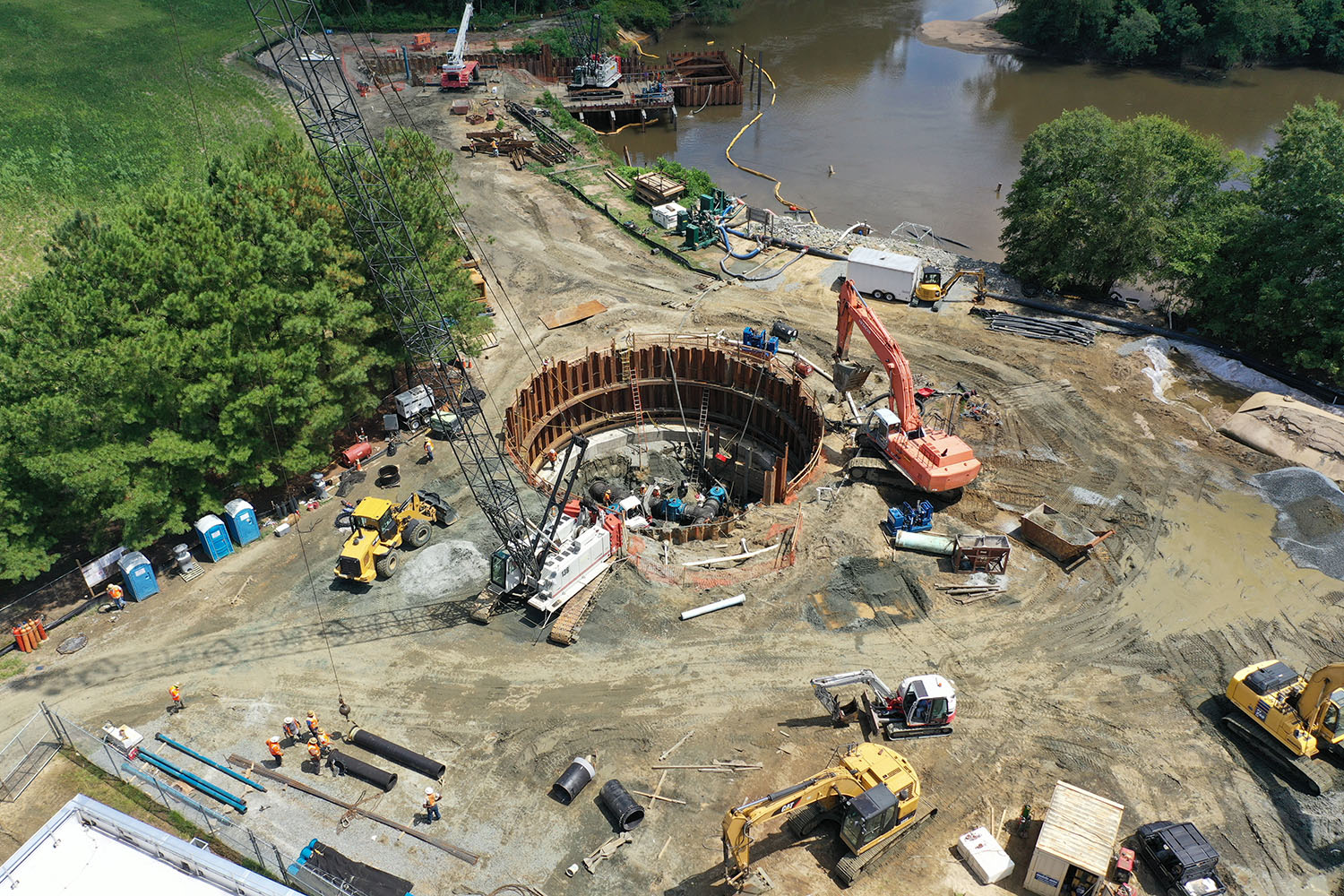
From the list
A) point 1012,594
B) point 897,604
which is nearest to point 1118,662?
point 1012,594

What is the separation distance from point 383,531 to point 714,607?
42.2 feet

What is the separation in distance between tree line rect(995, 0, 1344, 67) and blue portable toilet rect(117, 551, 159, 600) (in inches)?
4060

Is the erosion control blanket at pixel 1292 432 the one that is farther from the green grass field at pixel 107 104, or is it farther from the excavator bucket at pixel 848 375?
the green grass field at pixel 107 104

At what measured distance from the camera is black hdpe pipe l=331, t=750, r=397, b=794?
26.8 metres

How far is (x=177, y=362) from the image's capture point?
3250cm

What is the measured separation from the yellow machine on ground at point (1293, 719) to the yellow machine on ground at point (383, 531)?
28568 millimetres

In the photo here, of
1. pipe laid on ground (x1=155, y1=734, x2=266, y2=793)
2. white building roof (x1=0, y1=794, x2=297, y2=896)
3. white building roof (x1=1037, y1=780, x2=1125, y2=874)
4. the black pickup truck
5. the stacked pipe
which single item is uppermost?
white building roof (x1=0, y1=794, x2=297, y2=896)

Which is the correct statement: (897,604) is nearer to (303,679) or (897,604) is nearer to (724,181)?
(303,679)

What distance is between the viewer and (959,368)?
4556 cm

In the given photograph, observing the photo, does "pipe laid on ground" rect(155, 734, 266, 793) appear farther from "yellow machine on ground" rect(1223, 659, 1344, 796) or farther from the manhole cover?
"yellow machine on ground" rect(1223, 659, 1344, 796)

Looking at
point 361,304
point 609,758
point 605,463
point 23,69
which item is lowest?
point 605,463

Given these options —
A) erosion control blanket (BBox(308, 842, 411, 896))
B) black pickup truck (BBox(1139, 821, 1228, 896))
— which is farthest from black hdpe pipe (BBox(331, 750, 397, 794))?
black pickup truck (BBox(1139, 821, 1228, 896))

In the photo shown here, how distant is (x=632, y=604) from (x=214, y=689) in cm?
1417

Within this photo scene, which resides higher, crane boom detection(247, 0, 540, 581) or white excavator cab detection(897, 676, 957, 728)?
crane boom detection(247, 0, 540, 581)
